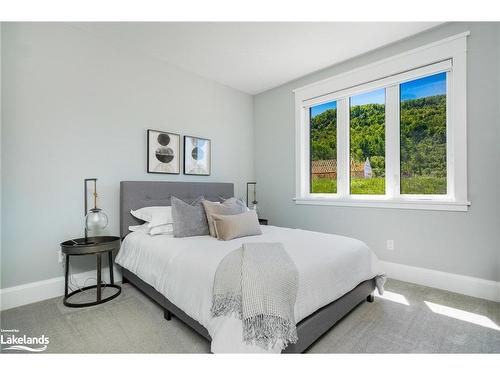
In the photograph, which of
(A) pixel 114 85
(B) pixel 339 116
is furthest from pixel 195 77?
(B) pixel 339 116

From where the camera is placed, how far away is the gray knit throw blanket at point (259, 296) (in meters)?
1.25

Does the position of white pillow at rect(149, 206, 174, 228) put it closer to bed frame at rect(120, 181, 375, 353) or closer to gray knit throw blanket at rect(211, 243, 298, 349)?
bed frame at rect(120, 181, 375, 353)

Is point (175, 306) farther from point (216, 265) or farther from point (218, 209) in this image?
point (218, 209)

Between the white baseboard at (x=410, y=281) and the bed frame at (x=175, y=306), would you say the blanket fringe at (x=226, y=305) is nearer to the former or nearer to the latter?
the bed frame at (x=175, y=306)

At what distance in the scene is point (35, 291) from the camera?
224 cm

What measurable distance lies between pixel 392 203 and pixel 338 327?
167 cm

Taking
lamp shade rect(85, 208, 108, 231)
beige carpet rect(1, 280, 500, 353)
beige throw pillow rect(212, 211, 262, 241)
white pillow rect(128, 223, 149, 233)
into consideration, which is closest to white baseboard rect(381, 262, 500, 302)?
beige carpet rect(1, 280, 500, 353)

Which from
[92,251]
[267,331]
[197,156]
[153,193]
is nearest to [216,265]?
[267,331]

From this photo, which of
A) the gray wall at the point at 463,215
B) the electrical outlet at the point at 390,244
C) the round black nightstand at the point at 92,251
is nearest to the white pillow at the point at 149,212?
the round black nightstand at the point at 92,251

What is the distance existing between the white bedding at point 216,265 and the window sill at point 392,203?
94 centimetres

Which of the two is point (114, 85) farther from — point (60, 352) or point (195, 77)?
point (60, 352)
